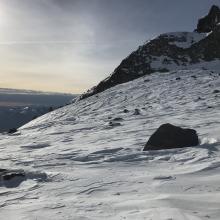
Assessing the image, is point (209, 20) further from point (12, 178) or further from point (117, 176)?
point (117, 176)

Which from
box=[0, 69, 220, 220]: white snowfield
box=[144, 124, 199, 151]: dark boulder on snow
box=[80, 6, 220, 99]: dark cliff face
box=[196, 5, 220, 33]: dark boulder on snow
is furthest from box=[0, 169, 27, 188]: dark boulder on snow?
box=[196, 5, 220, 33]: dark boulder on snow

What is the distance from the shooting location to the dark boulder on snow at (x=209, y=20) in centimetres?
6038

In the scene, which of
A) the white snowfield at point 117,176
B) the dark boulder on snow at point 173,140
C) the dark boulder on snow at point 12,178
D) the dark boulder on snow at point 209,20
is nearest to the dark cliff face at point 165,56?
the dark boulder on snow at point 209,20

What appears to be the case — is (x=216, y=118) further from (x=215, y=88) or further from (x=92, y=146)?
(x=215, y=88)

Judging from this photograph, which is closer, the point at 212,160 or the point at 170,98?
the point at 212,160

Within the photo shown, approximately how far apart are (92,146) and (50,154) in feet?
4.46

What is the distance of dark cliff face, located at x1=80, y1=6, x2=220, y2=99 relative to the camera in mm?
47656

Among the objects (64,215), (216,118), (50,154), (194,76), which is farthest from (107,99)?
(64,215)

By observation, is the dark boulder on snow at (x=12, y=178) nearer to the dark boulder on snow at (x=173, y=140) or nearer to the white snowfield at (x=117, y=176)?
the white snowfield at (x=117, y=176)

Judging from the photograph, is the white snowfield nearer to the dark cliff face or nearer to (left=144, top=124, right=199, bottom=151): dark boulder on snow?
(left=144, top=124, right=199, bottom=151): dark boulder on snow

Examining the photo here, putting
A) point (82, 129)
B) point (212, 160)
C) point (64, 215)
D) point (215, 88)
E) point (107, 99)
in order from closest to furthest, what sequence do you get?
1. point (64, 215)
2. point (212, 160)
3. point (82, 129)
4. point (215, 88)
5. point (107, 99)

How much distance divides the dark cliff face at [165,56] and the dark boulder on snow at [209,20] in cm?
486

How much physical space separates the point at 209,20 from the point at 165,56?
15.5 meters

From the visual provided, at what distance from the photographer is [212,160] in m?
8.54
